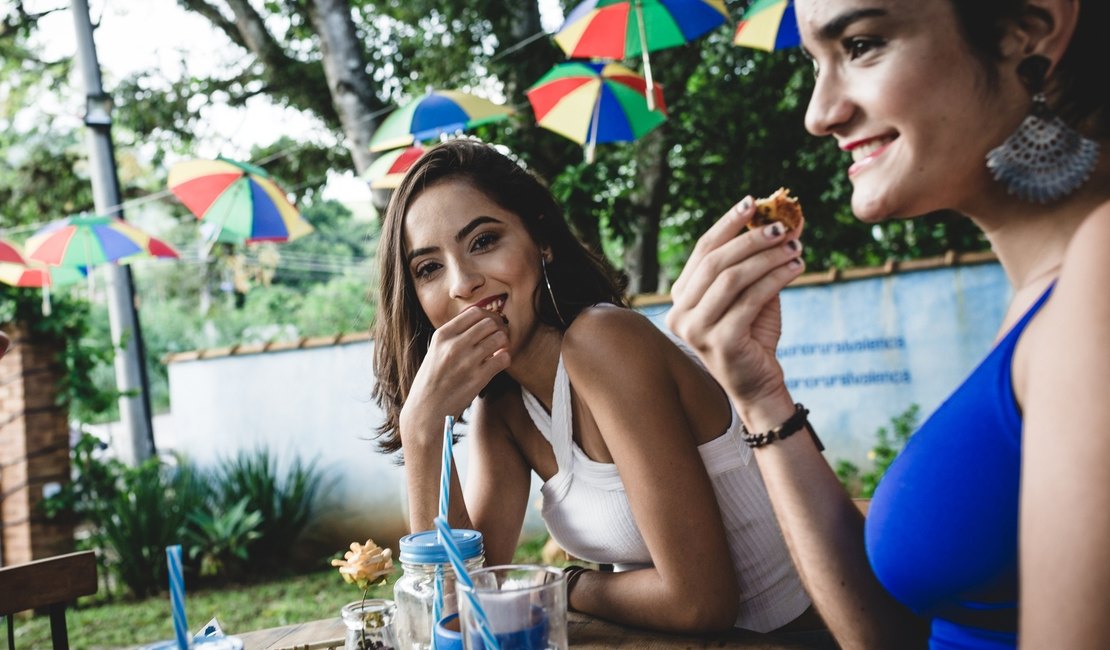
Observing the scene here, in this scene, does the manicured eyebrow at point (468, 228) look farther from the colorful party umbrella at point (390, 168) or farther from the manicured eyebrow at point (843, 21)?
the colorful party umbrella at point (390, 168)

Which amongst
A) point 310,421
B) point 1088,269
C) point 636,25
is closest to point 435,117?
point 636,25

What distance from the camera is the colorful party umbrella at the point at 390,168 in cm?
585

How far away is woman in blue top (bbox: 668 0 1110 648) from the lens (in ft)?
2.91

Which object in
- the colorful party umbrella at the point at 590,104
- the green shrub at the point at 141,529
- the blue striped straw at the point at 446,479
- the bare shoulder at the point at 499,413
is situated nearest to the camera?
the blue striped straw at the point at 446,479

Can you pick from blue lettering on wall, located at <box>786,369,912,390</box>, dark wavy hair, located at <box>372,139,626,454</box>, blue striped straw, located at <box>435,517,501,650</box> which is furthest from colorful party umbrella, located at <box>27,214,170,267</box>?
blue striped straw, located at <box>435,517,501,650</box>

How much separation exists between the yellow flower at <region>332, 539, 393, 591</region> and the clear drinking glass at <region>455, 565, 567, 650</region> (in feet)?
1.02

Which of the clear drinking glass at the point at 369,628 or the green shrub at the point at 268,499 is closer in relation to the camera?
the clear drinking glass at the point at 369,628

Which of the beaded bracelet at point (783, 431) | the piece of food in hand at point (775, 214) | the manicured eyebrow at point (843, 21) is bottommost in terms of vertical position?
the beaded bracelet at point (783, 431)

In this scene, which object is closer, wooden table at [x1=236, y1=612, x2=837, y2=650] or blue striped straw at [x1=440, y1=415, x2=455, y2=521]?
blue striped straw at [x1=440, y1=415, x2=455, y2=521]

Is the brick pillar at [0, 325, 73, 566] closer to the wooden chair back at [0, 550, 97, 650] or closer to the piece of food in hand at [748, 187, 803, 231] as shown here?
the wooden chair back at [0, 550, 97, 650]

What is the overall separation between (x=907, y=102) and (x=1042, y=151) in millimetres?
182

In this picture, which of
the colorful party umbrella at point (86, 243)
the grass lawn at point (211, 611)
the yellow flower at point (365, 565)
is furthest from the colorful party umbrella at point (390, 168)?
the yellow flower at point (365, 565)

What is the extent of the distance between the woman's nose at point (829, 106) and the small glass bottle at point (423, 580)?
2.90 ft

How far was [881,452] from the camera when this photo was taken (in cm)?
671
